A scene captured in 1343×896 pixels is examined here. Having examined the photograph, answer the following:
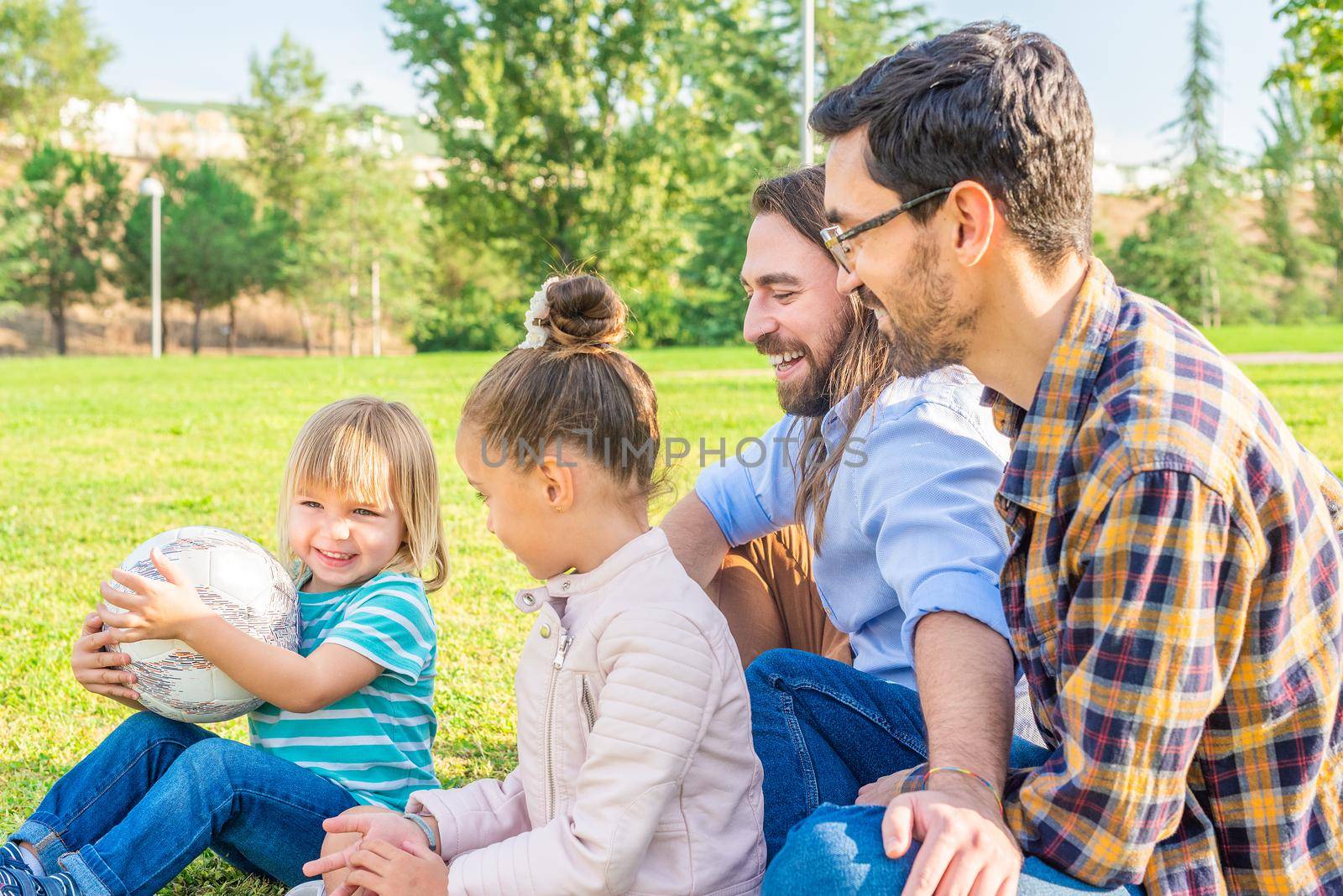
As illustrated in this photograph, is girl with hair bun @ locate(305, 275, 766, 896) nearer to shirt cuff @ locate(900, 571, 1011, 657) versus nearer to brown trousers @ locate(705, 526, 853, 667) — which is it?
shirt cuff @ locate(900, 571, 1011, 657)

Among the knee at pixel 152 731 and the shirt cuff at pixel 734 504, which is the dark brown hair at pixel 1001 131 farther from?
the knee at pixel 152 731

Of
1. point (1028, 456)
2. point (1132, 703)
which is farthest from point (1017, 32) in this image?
point (1132, 703)

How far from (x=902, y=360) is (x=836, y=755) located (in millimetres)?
837

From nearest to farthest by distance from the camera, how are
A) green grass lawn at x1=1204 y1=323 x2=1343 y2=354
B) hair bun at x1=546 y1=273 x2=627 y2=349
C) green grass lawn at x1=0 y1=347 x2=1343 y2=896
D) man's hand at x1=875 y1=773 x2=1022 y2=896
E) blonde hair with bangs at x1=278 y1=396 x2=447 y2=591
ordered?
1. man's hand at x1=875 y1=773 x2=1022 y2=896
2. hair bun at x1=546 y1=273 x2=627 y2=349
3. blonde hair with bangs at x1=278 y1=396 x2=447 y2=591
4. green grass lawn at x1=0 y1=347 x2=1343 y2=896
5. green grass lawn at x1=1204 y1=323 x2=1343 y2=354

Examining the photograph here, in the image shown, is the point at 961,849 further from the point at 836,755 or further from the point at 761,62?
the point at 761,62

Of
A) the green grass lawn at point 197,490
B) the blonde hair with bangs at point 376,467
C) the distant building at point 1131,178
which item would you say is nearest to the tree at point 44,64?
the green grass lawn at point 197,490

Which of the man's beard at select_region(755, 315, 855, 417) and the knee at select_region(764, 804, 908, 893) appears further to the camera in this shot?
the man's beard at select_region(755, 315, 855, 417)

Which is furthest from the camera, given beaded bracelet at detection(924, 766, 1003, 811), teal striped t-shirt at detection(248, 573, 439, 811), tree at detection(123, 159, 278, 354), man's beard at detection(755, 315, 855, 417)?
tree at detection(123, 159, 278, 354)

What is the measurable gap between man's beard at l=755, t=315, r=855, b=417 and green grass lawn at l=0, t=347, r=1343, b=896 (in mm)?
392

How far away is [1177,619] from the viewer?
5.18 ft

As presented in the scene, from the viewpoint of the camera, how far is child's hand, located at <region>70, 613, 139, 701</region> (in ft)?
8.63

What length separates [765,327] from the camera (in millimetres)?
3154

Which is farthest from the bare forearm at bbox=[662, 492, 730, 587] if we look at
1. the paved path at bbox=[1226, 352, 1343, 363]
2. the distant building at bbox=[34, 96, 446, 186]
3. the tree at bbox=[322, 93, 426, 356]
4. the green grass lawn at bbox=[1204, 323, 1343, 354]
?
the distant building at bbox=[34, 96, 446, 186]

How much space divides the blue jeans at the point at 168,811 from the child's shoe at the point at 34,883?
0.02m
